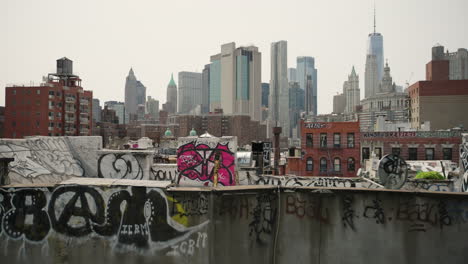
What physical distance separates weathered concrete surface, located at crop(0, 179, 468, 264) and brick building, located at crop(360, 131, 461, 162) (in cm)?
4281

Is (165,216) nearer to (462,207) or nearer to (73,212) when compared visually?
(73,212)

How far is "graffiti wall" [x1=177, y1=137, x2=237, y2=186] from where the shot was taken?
41.5 feet

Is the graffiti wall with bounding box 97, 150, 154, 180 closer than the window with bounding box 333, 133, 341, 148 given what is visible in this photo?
Yes

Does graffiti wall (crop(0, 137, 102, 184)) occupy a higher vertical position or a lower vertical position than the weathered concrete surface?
higher

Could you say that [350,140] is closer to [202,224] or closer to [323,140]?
[323,140]

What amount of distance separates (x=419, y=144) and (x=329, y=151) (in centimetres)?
1177

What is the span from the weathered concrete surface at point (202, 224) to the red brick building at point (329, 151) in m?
43.8

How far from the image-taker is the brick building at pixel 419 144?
44000 mm

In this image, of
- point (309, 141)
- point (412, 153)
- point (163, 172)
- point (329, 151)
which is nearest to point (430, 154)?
point (412, 153)

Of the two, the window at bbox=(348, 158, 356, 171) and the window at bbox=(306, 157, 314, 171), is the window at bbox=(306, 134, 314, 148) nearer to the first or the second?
the window at bbox=(306, 157, 314, 171)

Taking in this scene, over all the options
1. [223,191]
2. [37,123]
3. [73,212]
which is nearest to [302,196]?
[223,191]

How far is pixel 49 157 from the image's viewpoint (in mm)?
11727

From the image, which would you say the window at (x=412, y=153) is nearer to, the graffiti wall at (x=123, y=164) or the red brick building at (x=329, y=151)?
the red brick building at (x=329, y=151)

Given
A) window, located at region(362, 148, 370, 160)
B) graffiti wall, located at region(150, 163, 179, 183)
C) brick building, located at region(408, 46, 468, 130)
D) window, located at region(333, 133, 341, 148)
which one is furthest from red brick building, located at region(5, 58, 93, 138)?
brick building, located at region(408, 46, 468, 130)
